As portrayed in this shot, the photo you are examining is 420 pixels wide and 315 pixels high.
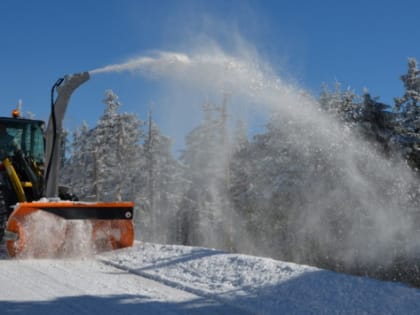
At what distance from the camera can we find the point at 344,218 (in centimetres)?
1989

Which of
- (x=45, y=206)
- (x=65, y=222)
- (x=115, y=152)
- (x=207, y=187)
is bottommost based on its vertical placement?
(x=65, y=222)

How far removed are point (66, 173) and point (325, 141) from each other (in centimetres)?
2741

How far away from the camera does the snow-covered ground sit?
16.0 feet

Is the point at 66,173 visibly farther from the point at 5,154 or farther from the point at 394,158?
the point at 5,154

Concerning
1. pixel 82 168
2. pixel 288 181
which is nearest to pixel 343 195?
pixel 288 181

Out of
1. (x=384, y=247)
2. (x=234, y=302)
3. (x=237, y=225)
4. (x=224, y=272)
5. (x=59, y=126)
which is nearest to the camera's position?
(x=234, y=302)

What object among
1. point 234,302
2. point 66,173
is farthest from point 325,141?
point 66,173

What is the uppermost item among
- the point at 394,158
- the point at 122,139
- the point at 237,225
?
the point at 122,139

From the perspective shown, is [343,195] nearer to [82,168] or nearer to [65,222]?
[65,222]

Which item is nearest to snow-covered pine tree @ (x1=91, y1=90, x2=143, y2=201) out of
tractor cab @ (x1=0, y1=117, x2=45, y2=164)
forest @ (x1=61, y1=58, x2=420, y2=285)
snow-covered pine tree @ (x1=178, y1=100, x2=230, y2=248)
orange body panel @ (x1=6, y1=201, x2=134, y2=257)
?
forest @ (x1=61, y1=58, x2=420, y2=285)

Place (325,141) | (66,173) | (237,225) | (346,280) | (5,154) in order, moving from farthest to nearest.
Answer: (66,173), (237,225), (325,141), (5,154), (346,280)

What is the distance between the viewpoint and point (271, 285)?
5.76 m

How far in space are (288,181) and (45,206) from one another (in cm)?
1742

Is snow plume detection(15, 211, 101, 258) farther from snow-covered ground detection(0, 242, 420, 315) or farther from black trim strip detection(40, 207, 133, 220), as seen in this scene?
snow-covered ground detection(0, 242, 420, 315)
